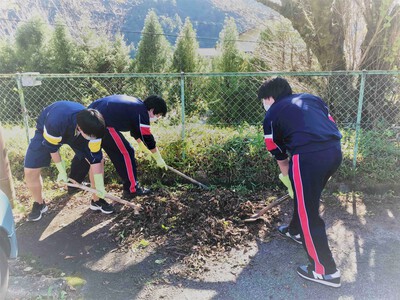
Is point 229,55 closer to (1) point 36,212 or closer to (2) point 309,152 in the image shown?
(1) point 36,212

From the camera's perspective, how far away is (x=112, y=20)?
30.2 meters

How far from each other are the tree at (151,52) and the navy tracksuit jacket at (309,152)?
42.5 ft

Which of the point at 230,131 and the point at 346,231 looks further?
the point at 230,131

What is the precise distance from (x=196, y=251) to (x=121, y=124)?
162cm

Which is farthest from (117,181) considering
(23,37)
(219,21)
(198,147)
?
(219,21)

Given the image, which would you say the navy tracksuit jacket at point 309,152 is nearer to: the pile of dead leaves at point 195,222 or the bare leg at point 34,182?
the pile of dead leaves at point 195,222

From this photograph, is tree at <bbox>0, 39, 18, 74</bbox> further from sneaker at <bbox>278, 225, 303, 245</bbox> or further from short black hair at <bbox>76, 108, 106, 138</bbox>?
sneaker at <bbox>278, 225, 303, 245</bbox>

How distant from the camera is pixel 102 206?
401 centimetres

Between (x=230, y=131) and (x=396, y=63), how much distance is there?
2.83 m

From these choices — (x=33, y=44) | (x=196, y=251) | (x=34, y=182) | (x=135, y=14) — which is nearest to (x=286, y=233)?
(x=196, y=251)

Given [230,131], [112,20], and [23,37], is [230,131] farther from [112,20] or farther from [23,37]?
[112,20]

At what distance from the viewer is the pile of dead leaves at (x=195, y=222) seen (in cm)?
334

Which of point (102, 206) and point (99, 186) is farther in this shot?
point (102, 206)

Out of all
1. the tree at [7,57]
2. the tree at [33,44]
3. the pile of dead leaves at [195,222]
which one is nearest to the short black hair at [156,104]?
the pile of dead leaves at [195,222]
